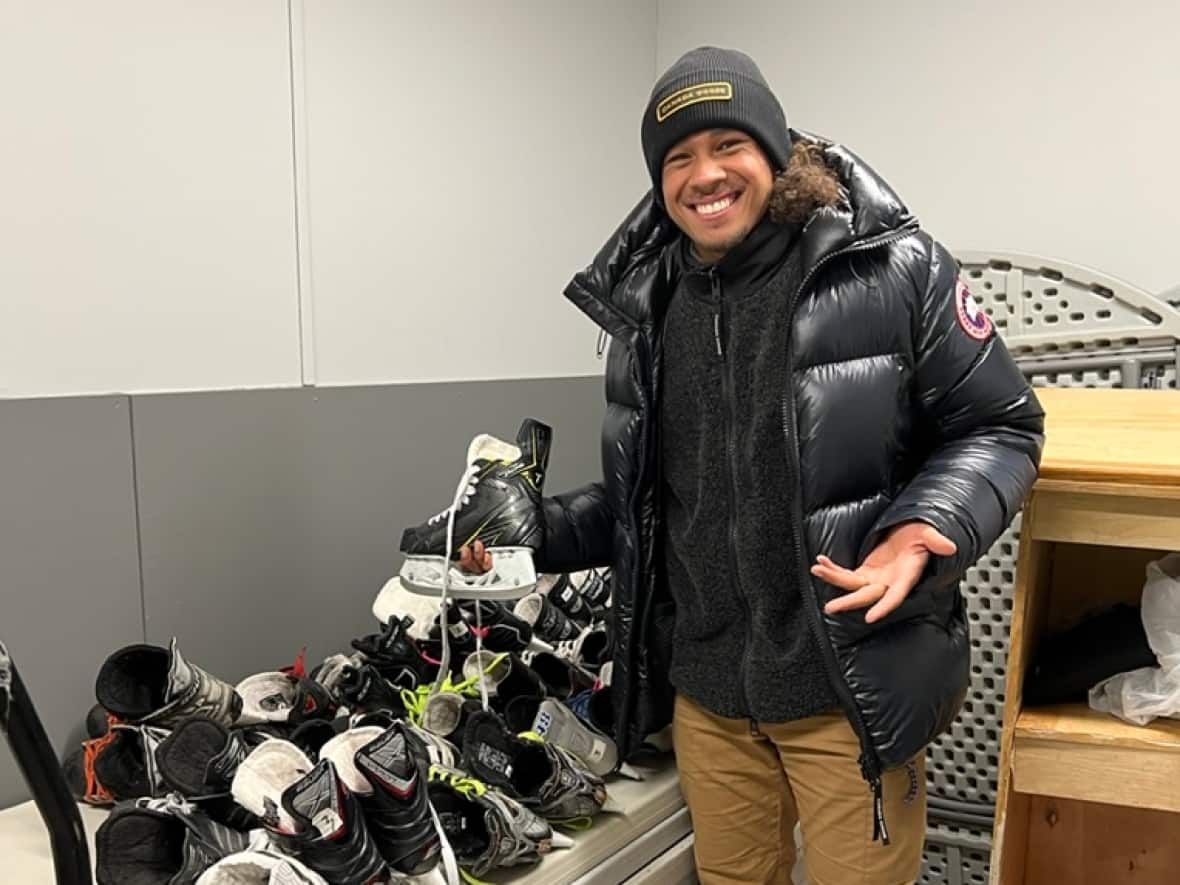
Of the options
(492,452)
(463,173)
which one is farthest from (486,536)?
(463,173)

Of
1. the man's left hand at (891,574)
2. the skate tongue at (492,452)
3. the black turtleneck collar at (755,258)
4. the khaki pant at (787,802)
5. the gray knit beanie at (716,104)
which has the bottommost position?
the khaki pant at (787,802)

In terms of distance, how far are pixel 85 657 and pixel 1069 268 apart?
67.2 inches

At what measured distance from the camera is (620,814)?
130 cm

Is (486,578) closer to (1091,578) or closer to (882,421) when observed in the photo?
(882,421)

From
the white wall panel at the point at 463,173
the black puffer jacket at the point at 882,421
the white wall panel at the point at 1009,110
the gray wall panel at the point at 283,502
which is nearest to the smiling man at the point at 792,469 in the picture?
the black puffer jacket at the point at 882,421

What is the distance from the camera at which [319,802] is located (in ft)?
3.27

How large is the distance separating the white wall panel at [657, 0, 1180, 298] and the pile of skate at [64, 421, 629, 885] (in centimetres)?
120

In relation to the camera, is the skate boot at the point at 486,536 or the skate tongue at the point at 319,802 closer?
the skate tongue at the point at 319,802

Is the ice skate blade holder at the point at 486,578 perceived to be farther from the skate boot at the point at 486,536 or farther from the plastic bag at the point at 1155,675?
the plastic bag at the point at 1155,675

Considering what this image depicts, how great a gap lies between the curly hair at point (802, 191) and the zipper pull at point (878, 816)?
632 mm

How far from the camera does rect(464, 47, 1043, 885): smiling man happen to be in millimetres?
1048

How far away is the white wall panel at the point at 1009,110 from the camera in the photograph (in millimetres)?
1852

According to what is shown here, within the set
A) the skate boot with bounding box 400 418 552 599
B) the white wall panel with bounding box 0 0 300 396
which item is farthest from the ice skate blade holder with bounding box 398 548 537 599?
the white wall panel with bounding box 0 0 300 396

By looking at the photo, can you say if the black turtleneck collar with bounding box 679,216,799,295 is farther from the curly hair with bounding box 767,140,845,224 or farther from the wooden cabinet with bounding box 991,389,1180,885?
the wooden cabinet with bounding box 991,389,1180,885
